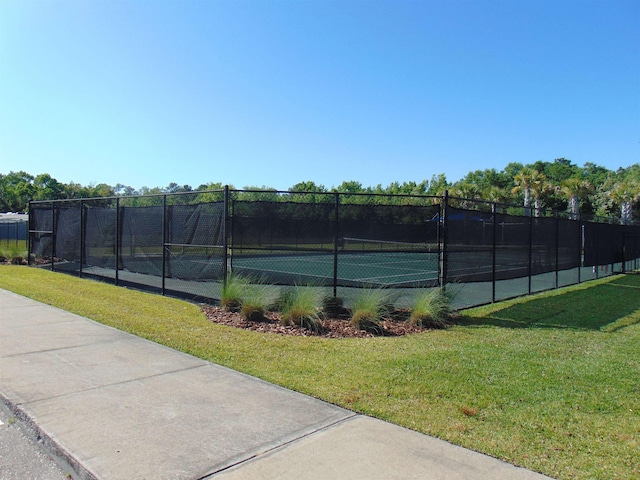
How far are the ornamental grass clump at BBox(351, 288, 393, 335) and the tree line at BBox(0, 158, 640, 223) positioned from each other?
13.9 m

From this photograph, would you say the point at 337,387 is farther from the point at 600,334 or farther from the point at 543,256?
the point at 543,256

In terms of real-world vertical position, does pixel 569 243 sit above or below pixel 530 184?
below

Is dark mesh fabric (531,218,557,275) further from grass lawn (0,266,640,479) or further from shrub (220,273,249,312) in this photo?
shrub (220,273,249,312)

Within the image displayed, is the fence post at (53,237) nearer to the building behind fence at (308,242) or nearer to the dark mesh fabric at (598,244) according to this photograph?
the building behind fence at (308,242)

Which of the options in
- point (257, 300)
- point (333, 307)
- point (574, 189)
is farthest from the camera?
point (574, 189)

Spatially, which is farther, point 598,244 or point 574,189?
point 574,189

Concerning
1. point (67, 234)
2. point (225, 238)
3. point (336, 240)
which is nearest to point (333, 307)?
point (336, 240)

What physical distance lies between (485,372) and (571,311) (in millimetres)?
5776

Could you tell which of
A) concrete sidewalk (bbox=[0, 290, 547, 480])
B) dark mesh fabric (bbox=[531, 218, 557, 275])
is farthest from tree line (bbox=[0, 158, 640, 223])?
concrete sidewalk (bbox=[0, 290, 547, 480])

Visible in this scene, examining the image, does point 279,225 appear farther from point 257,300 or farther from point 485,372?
point 485,372

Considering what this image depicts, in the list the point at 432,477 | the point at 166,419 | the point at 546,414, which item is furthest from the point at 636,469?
the point at 166,419

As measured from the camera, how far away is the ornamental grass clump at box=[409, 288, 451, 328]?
327 inches

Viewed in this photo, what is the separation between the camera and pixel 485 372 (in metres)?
5.64

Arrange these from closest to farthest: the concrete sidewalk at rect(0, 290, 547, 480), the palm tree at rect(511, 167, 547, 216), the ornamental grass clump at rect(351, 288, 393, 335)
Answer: the concrete sidewalk at rect(0, 290, 547, 480) → the ornamental grass clump at rect(351, 288, 393, 335) → the palm tree at rect(511, 167, 547, 216)
